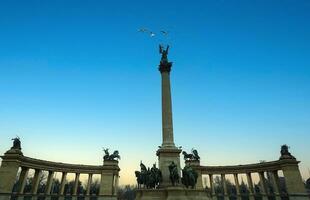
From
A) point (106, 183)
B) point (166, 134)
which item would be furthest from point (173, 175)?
point (106, 183)

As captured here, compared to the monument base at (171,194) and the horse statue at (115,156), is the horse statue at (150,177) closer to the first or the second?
the monument base at (171,194)

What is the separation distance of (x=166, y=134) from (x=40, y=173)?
138ft

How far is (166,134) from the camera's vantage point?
121 feet

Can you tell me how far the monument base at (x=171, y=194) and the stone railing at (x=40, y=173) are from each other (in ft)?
126

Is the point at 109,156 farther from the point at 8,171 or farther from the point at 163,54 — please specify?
the point at 163,54

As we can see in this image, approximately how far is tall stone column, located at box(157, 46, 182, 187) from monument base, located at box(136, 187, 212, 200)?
263 centimetres

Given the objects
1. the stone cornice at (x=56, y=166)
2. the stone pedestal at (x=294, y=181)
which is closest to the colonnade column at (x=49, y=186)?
the stone cornice at (x=56, y=166)

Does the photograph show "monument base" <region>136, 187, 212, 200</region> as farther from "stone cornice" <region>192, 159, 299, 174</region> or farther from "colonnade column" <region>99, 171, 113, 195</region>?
"colonnade column" <region>99, 171, 113, 195</region>

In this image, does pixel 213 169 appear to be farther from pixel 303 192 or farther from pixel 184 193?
pixel 184 193

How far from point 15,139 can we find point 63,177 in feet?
52.6

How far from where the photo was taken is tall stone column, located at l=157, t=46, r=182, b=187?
33.8 m

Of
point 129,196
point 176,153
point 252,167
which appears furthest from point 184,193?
point 129,196

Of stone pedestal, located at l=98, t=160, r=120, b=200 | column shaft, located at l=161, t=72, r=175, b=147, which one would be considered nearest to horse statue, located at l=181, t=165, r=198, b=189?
column shaft, located at l=161, t=72, r=175, b=147

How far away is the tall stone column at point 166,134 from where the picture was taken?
33766mm
